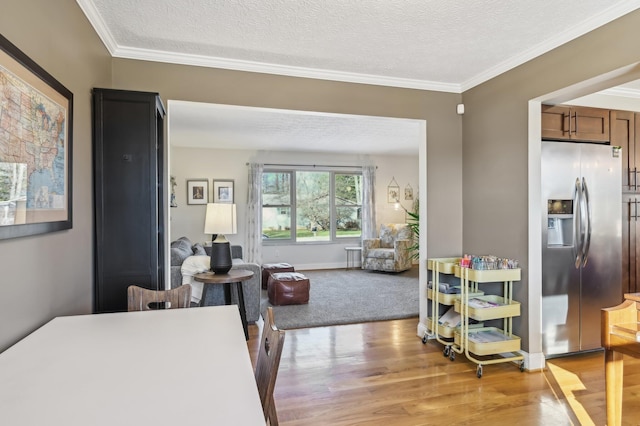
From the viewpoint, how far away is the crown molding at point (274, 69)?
295 cm

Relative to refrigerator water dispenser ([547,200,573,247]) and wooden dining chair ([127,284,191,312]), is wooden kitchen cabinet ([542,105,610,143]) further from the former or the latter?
wooden dining chair ([127,284,191,312])

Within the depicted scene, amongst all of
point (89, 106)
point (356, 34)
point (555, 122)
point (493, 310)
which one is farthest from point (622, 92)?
point (89, 106)

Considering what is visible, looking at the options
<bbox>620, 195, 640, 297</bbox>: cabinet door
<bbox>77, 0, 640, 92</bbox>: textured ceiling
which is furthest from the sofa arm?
<bbox>77, 0, 640, 92</bbox>: textured ceiling

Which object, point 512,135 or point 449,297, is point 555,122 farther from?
point 449,297

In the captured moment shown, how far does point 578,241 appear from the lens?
3.16m

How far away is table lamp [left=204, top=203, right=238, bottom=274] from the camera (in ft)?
11.8

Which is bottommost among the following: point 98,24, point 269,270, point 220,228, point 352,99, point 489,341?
point 489,341

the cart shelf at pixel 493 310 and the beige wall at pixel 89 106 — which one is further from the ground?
the beige wall at pixel 89 106

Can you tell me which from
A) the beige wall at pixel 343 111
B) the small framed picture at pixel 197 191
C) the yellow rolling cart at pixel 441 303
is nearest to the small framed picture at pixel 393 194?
the small framed picture at pixel 197 191

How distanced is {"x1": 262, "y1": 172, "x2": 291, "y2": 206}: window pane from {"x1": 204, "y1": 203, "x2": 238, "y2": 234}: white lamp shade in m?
4.22

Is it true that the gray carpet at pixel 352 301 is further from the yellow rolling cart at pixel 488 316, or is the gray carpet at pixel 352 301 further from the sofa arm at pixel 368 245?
the yellow rolling cart at pixel 488 316

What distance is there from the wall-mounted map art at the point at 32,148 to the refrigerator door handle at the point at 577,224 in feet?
12.0

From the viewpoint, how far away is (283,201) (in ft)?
26.2

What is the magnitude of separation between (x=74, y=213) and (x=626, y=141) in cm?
449
